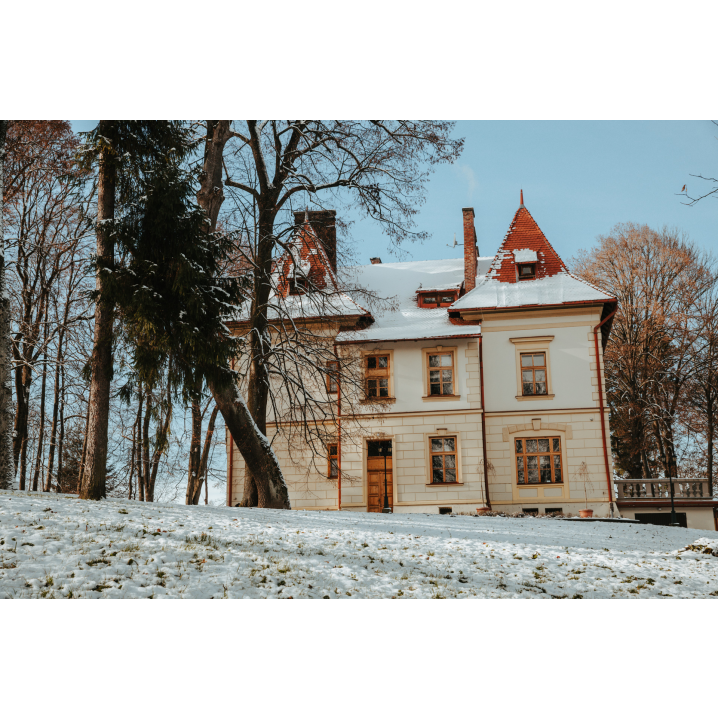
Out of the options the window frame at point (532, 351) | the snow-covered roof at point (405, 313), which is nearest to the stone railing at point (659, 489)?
the window frame at point (532, 351)

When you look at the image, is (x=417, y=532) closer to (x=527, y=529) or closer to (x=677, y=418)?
(x=527, y=529)

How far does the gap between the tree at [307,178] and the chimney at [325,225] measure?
0.18 meters

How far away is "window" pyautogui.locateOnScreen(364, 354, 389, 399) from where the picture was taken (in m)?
17.8

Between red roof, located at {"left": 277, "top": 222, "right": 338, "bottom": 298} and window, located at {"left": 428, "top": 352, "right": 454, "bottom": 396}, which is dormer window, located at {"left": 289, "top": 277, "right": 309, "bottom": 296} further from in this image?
window, located at {"left": 428, "top": 352, "right": 454, "bottom": 396}

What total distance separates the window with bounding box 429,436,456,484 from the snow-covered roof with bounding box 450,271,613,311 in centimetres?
337

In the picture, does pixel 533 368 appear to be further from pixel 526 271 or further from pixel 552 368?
pixel 526 271

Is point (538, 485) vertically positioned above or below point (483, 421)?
below

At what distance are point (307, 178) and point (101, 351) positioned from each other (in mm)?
6172

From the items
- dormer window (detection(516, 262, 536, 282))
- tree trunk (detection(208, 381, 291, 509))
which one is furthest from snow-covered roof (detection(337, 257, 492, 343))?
tree trunk (detection(208, 381, 291, 509))

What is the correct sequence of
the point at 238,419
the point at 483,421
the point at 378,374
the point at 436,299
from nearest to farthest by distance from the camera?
the point at 238,419
the point at 483,421
the point at 378,374
the point at 436,299

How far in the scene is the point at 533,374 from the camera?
17.5 meters

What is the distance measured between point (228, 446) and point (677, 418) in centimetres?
1086

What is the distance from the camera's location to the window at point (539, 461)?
54.7 feet

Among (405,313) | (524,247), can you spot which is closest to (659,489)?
(524,247)
